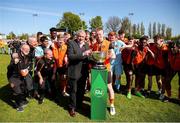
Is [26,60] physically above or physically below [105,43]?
below

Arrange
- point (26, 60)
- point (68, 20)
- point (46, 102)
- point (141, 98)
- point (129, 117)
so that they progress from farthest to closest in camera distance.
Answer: point (68, 20) < point (141, 98) < point (46, 102) < point (26, 60) < point (129, 117)

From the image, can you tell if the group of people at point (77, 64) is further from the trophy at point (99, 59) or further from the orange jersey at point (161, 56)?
the trophy at point (99, 59)

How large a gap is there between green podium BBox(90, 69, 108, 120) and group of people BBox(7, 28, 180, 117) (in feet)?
1.58

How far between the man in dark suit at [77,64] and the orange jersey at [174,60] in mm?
2615

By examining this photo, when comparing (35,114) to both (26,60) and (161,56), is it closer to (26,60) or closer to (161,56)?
(26,60)

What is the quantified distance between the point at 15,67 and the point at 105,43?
2433 mm

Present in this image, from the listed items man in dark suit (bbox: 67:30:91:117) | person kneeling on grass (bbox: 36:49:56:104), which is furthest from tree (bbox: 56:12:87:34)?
man in dark suit (bbox: 67:30:91:117)

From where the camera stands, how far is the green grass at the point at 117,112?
610cm

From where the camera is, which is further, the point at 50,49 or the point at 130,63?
the point at 130,63

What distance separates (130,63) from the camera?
8055 mm

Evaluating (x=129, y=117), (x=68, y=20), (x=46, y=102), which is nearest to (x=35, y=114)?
(x=46, y=102)

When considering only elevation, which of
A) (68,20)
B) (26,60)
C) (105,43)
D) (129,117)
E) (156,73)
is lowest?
(129,117)

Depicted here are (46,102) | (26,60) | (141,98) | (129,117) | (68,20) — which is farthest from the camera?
(68,20)

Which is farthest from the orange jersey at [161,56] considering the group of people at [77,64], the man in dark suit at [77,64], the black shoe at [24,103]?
the black shoe at [24,103]
